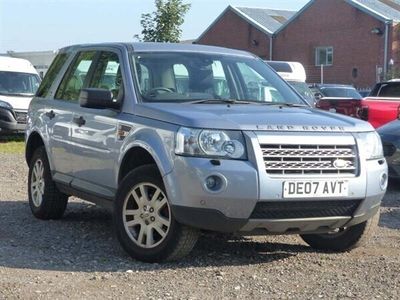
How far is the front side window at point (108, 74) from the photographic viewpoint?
256 inches

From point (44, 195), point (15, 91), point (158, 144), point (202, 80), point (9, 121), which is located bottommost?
point (9, 121)

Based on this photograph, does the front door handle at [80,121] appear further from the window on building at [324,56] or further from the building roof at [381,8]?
the window on building at [324,56]

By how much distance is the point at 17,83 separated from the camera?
65.7 feet

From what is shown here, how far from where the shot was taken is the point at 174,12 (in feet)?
81.3

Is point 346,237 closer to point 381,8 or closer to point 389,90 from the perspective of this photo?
point 389,90

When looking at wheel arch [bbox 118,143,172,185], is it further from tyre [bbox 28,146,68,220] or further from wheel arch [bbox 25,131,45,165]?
wheel arch [bbox 25,131,45,165]

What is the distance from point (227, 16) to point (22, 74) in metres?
35.8

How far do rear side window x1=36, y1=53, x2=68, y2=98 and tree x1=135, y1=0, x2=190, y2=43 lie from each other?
16.5 meters

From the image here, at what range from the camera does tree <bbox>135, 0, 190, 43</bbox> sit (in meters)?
24.6

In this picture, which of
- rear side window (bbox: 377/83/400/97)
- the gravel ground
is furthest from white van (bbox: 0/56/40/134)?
the gravel ground

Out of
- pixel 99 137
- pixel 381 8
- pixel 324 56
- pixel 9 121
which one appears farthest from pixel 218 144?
pixel 324 56

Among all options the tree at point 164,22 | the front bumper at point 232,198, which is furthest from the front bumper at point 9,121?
the front bumper at point 232,198

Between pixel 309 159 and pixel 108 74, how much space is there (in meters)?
2.31

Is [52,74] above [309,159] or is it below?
above
